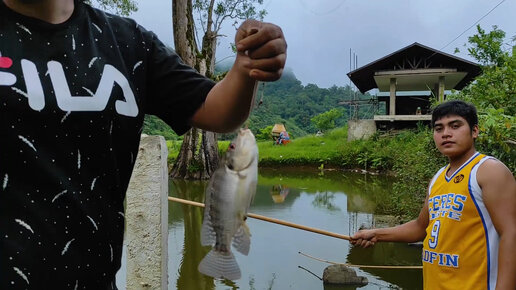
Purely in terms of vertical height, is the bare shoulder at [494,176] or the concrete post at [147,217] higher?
the bare shoulder at [494,176]

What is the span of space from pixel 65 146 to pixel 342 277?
440 cm

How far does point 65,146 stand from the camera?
1066 millimetres

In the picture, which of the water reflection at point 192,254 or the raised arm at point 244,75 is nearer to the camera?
the raised arm at point 244,75

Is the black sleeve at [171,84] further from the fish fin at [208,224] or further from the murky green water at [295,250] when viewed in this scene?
the murky green water at [295,250]

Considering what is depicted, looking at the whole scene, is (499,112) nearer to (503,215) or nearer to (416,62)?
(503,215)

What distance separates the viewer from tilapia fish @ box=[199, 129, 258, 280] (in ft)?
3.42

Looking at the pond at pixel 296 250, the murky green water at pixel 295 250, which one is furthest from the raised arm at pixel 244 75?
the pond at pixel 296 250

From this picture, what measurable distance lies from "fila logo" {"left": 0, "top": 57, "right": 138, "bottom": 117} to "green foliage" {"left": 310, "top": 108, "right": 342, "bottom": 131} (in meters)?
28.6

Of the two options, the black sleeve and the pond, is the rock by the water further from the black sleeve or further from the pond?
the black sleeve

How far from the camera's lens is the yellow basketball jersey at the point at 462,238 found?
203cm

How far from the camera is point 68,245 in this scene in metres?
1.07

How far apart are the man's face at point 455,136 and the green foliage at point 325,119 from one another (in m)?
27.2

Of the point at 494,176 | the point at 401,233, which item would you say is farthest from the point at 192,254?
the point at 494,176

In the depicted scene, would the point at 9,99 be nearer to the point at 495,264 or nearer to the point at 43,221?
the point at 43,221
